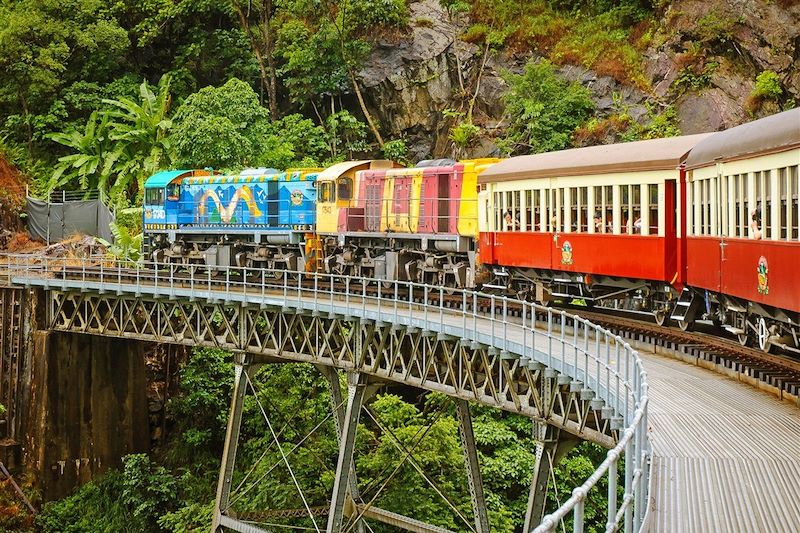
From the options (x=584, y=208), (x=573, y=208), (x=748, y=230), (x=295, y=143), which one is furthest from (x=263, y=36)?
(x=748, y=230)

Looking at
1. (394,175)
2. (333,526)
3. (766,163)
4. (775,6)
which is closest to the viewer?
(766,163)

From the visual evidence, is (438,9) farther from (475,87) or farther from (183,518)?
(183,518)

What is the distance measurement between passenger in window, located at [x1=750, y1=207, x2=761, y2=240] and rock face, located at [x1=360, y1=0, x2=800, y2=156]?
2154cm

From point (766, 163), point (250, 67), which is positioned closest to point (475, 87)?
point (250, 67)

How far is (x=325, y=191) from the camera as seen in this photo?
31.6 metres

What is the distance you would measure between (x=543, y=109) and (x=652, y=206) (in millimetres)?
21080

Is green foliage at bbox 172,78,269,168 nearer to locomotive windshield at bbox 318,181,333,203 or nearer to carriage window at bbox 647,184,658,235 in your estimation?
locomotive windshield at bbox 318,181,333,203

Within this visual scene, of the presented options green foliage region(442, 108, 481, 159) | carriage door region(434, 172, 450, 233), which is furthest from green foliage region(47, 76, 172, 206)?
carriage door region(434, 172, 450, 233)

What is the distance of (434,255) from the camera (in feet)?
92.3

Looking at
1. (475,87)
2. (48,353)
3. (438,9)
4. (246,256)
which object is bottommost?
(48,353)

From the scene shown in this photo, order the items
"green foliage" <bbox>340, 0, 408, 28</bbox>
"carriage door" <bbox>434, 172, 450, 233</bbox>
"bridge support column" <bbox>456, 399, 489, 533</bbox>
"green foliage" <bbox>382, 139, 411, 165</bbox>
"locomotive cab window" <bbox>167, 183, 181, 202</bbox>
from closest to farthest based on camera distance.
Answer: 1. "bridge support column" <bbox>456, 399, 489, 533</bbox>
2. "carriage door" <bbox>434, 172, 450, 233</bbox>
3. "locomotive cab window" <bbox>167, 183, 181, 202</bbox>
4. "green foliage" <bbox>382, 139, 411, 165</bbox>
5. "green foliage" <bbox>340, 0, 408, 28</bbox>

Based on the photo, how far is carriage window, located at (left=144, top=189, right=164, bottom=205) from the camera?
122 ft

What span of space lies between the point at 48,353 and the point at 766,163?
74.0 ft

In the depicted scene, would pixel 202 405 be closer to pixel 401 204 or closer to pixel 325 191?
pixel 325 191
